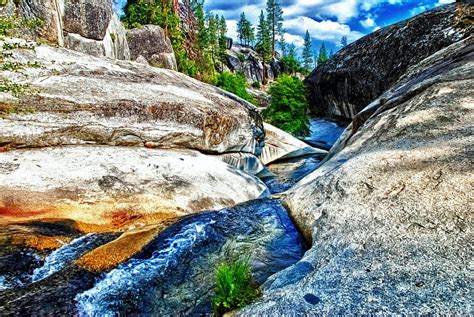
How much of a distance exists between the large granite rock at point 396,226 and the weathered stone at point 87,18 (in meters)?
17.6

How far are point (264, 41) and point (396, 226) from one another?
339ft

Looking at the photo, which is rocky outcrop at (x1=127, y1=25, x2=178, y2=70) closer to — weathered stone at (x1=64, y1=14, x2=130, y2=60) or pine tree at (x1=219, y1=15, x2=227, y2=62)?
weathered stone at (x1=64, y1=14, x2=130, y2=60)

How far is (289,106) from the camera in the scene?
1293 inches

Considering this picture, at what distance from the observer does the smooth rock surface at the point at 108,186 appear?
10.2 metres

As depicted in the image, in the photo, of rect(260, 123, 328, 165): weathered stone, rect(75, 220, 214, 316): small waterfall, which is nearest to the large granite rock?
rect(75, 220, 214, 316): small waterfall

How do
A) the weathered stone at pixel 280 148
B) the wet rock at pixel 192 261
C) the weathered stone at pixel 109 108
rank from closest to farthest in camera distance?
1. the wet rock at pixel 192 261
2. the weathered stone at pixel 109 108
3. the weathered stone at pixel 280 148

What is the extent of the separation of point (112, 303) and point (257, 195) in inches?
363

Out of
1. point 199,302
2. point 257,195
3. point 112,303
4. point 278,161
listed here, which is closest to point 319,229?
point 199,302

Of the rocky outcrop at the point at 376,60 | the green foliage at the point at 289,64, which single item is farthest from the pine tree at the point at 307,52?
the rocky outcrop at the point at 376,60

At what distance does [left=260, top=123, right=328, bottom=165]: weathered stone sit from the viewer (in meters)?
24.9

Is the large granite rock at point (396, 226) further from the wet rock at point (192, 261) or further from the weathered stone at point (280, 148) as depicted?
the weathered stone at point (280, 148)

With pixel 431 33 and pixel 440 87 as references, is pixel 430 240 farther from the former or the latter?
pixel 431 33

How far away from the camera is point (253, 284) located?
6.25 metres

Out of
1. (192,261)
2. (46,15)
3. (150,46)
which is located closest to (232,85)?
(150,46)
